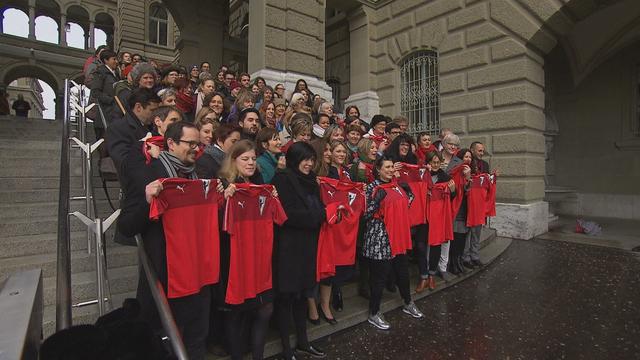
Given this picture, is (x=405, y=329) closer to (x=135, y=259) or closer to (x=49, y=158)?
(x=135, y=259)

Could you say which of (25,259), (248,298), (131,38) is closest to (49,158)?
(25,259)

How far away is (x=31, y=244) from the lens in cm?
362

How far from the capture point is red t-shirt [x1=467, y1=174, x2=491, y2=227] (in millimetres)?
5184

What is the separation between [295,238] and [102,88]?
421cm

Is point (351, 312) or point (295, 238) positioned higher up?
point (295, 238)

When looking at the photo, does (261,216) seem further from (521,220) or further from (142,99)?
(521,220)

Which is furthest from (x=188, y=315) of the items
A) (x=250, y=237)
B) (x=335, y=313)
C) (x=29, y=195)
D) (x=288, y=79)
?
(x=288, y=79)

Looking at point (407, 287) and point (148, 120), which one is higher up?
point (148, 120)

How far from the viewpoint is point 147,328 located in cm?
154

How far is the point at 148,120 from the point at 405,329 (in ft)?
11.2

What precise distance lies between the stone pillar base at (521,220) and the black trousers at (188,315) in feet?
24.2

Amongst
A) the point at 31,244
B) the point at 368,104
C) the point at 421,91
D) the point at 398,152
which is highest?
the point at 421,91

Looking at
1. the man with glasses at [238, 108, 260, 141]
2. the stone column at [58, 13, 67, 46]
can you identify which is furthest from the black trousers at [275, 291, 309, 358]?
the stone column at [58, 13, 67, 46]

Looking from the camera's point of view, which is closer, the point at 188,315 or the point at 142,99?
the point at 188,315
